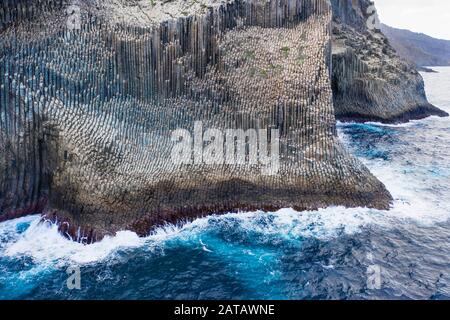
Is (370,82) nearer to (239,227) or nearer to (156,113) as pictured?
(156,113)

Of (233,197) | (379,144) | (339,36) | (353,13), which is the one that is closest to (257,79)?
(233,197)

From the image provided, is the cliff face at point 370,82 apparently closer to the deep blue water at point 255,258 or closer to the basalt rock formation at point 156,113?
the basalt rock formation at point 156,113

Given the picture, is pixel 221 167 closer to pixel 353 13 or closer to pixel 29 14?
pixel 29 14

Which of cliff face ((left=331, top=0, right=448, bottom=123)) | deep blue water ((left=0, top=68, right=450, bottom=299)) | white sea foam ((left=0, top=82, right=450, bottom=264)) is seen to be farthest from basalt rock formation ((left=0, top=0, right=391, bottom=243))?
cliff face ((left=331, top=0, right=448, bottom=123))

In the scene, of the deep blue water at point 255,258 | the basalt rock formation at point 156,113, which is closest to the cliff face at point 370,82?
the basalt rock formation at point 156,113

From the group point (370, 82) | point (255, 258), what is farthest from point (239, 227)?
point (370, 82)

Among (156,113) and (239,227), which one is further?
(156,113)
